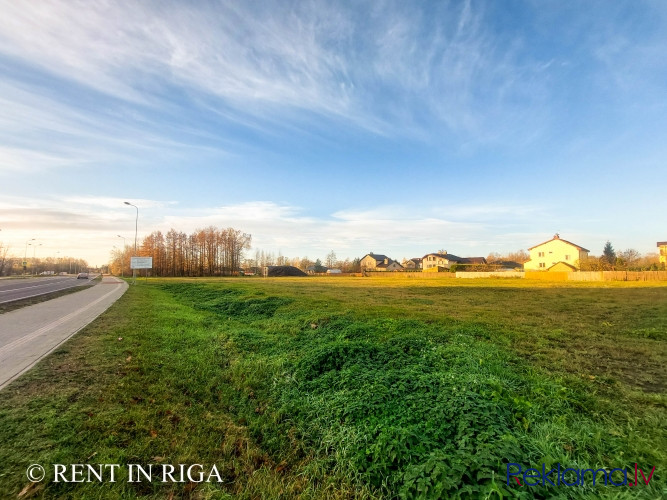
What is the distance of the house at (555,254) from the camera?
68.1m

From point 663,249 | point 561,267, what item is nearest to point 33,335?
point 561,267

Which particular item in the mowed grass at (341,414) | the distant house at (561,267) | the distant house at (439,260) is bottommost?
the mowed grass at (341,414)

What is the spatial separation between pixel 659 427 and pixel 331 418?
406 centimetres

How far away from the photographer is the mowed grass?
3158 millimetres

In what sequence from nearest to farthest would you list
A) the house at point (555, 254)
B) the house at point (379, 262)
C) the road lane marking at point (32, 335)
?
the road lane marking at point (32, 335) → the house at point (555, 254) → the house at point (379, 262)

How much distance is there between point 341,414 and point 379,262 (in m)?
112

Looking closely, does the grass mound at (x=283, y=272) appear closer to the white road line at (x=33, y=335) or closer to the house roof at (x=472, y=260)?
the house roof at (x=472, y=260)

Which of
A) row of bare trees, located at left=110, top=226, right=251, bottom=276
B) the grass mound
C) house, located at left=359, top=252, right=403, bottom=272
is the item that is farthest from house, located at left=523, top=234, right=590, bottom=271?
row of bare trees, located at left=110, top=226, right=251, bottom=276

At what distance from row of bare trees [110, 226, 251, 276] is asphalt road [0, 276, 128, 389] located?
228 feet

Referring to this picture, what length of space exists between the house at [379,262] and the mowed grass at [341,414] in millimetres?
103452

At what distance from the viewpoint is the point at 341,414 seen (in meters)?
4.53

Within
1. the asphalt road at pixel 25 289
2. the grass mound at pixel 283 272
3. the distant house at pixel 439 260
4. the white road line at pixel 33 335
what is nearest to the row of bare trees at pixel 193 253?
the grass mound at pixel 283 272

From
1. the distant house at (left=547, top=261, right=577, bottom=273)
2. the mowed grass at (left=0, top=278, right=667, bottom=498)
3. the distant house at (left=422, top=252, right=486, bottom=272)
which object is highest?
the distant house at (left=422, top=252, right=486, bottom=272)

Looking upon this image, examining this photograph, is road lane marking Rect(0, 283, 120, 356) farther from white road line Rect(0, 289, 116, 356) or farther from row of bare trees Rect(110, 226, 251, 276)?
row of bare trees Rect(110, 226, 251, 276)
